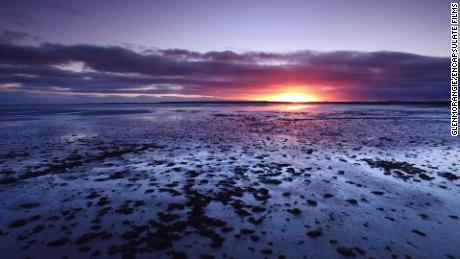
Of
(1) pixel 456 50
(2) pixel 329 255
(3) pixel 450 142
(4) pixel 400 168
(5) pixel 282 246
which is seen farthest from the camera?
(3) pixel 450 142

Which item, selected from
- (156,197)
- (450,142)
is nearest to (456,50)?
(450,142)

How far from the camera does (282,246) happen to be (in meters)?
5.44

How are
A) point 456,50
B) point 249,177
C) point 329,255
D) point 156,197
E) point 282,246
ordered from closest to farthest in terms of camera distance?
point 329,255, point 282,246, point 156,197, point 249,177, point 456,50

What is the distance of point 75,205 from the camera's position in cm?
748

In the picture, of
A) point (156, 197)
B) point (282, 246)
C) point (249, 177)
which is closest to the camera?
point (282, 246)

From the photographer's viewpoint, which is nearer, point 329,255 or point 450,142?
point 329,255

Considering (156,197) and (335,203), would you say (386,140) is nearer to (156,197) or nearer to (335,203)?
(335,203)

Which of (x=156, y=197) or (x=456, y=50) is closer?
(x=156, y=197)

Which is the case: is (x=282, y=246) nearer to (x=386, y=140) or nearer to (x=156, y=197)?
(x=156, y=197)

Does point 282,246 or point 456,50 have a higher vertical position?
point 456,50

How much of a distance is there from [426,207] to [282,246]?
473 cm

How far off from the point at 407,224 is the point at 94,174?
1041 cm

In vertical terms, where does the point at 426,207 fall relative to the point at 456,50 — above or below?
below

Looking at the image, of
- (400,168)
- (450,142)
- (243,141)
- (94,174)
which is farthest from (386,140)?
(94,174)
